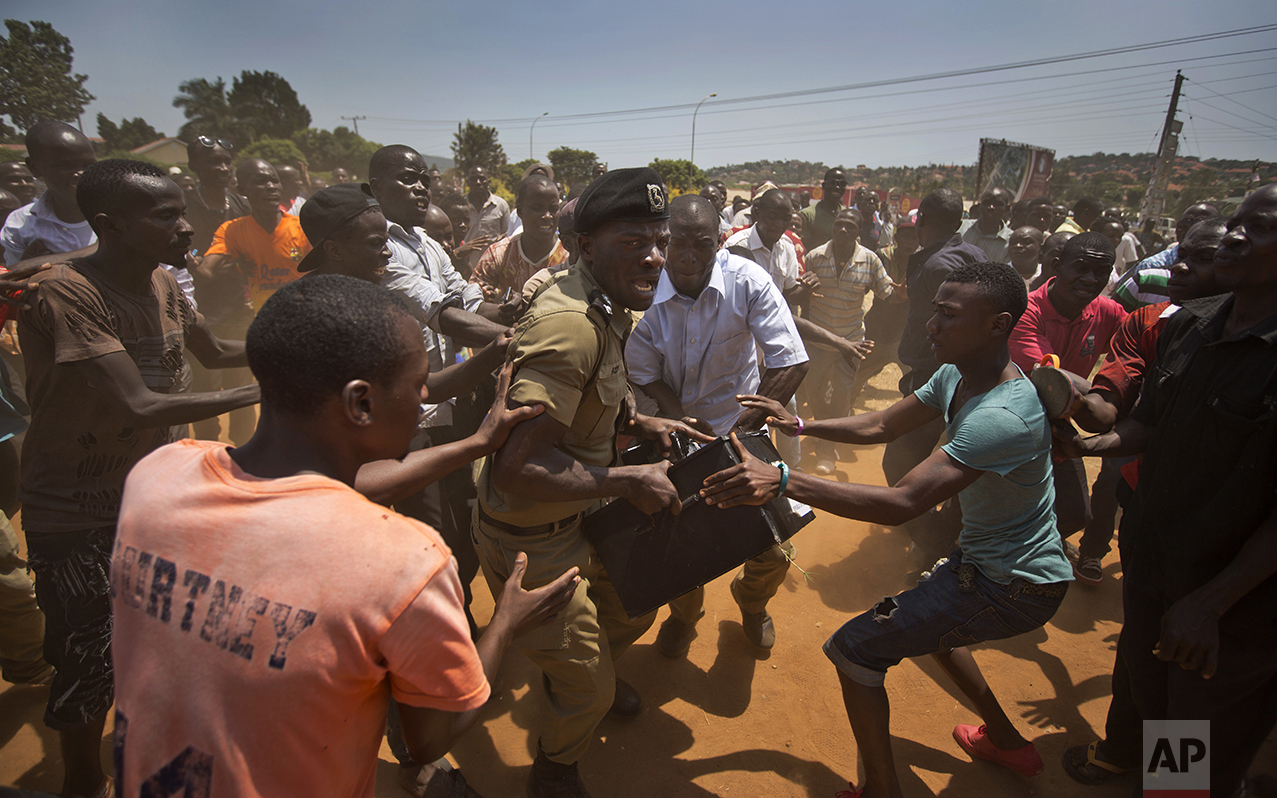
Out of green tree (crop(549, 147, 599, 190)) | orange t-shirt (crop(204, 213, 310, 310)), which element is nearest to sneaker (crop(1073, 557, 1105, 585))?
orange t-shirt (crop(204, 213, 310, 310))

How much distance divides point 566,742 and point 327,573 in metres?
1.87

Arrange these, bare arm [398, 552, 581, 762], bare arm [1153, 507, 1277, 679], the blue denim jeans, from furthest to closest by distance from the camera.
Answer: the blue denim jeans < bare arm [1153, 507, 1277, 679] < bare arm [398, 552, 581, 762]

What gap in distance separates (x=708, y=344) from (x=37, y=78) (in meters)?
60.8

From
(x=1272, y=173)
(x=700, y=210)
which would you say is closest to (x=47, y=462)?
(x=700, y=210)

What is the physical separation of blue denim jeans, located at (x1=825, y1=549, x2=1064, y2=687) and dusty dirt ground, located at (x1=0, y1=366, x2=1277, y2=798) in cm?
84

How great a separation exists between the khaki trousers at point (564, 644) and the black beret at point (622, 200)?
4.36ft

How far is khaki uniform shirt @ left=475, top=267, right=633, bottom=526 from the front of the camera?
2.21 meters

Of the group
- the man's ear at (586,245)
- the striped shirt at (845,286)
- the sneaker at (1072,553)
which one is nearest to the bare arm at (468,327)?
the man's ear at (586,245)

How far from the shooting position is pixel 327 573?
112 centimetres

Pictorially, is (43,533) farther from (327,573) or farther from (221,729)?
(327,573)

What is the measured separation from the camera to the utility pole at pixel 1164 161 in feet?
71.8

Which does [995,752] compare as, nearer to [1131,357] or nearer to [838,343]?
[1131,357]

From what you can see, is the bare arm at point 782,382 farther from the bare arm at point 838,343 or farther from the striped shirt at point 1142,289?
the striped shirt at point 1142,289

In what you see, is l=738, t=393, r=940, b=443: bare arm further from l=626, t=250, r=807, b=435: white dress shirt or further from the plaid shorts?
the plaid shorts
